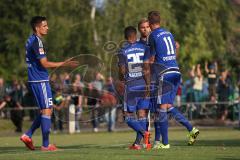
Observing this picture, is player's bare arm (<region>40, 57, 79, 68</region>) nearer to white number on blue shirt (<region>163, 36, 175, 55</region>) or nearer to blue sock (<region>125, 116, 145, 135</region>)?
blue sock (<region>125, 116, 145, 135</region>)

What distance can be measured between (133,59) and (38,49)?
1960 mm

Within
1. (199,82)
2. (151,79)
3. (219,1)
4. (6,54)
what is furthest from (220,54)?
(151,79)

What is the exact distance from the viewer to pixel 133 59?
16094 millimetres

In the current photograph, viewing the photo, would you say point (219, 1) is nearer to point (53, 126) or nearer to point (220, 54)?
point (220, 54)

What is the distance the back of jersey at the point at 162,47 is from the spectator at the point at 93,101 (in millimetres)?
13581

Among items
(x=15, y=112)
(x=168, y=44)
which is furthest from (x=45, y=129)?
(x=15, y=112)

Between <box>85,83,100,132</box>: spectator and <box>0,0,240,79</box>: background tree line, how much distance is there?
460 inches

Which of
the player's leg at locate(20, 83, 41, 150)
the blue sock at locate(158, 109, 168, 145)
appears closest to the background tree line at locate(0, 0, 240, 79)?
the player's leg at locate(20, 83, 41, 150)

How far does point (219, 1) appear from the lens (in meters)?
51.5

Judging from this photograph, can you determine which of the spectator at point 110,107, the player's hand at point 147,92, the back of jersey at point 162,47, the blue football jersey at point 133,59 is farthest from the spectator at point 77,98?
the back of jersey at point 162,47

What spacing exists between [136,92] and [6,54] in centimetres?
3760

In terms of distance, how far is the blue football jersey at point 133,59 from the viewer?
16.0 m

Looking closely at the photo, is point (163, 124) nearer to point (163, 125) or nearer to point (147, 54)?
point (163, 125)

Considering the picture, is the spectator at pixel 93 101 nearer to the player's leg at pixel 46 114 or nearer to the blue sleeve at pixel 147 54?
the player's leg at pixel 46 114
